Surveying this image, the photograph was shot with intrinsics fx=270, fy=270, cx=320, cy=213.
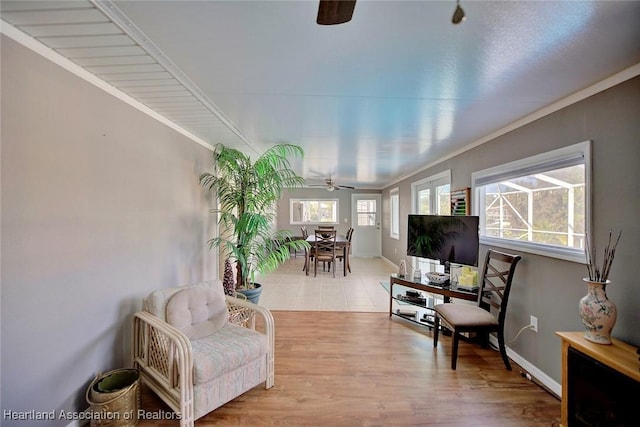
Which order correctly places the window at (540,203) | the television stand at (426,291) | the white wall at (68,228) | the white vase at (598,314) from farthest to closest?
the television stand at (426,291) < the window at (540,203) < the white vase at (598,314) < the white wall at (68,228)

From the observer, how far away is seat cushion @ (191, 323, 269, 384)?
1.66 m

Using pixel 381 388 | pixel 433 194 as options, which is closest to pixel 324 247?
pixel 433 194

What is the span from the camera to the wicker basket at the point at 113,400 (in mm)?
1524

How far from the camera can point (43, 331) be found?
1.40 meters

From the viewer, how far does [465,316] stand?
2385mm

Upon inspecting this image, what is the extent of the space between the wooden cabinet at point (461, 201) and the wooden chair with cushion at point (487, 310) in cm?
69

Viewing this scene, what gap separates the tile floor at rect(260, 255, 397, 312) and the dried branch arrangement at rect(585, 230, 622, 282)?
2.36 meters

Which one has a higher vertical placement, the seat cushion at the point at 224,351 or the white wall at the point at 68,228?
the white wall at the point at 68,228

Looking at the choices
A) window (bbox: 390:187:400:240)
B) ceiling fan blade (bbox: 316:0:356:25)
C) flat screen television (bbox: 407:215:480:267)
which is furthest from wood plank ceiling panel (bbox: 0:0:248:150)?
window (bbox: 390:187:400:240)

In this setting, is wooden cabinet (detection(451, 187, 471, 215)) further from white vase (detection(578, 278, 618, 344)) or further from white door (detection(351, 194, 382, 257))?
white door (detection(351, 194, 382, 257))

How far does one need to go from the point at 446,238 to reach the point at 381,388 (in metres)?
1.78

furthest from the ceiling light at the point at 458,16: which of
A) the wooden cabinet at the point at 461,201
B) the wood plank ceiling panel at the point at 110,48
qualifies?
the wooden cabinet at the point at 461,201

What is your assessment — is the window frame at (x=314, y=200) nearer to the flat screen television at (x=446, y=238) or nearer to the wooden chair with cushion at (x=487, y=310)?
the flat screen television at (x=446, y=238)

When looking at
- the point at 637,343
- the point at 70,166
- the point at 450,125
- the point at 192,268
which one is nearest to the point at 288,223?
the point at 192,268
